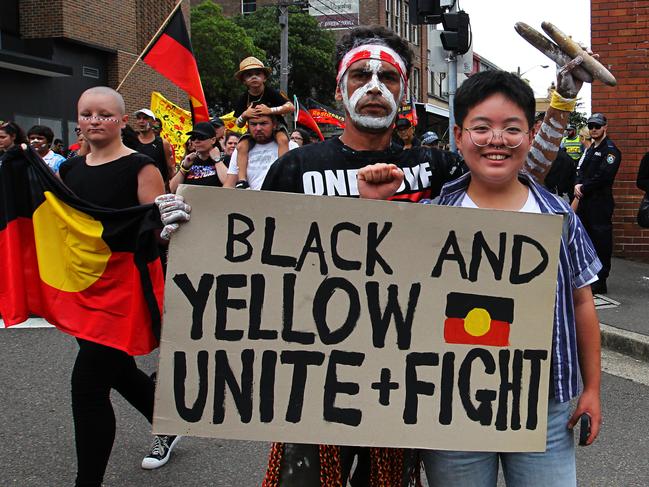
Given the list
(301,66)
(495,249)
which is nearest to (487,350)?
(495,249)

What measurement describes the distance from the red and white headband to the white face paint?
0.03m

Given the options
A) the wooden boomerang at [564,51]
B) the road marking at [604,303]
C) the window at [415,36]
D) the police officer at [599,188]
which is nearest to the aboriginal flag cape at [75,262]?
the wooden boomerang at [564,51]

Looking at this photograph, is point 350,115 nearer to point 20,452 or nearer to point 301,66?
point 20,452

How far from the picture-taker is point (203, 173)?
19.9ft

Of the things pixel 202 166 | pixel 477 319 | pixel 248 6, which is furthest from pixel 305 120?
pixel 248 6

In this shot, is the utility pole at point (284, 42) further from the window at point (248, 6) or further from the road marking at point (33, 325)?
the window at point (248, 6)

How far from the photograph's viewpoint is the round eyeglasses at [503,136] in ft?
6.61

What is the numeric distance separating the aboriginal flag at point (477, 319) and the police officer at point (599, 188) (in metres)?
6.03

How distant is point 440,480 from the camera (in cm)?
208

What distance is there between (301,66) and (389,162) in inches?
1583

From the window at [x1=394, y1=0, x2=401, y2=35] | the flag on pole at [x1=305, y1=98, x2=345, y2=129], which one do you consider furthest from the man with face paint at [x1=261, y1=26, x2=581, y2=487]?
the window at [x1=394, y1=0, x2=401, y2=35]

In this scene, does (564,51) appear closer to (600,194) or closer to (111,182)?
(111,182)

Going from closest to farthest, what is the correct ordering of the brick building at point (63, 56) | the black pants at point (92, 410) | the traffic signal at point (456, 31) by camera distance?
1. the black pants at point (92, 410)
2. the traffic signal at point (456, 31)
3. the brick building at point (63, 56)

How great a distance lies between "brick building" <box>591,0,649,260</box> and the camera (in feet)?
30.0
